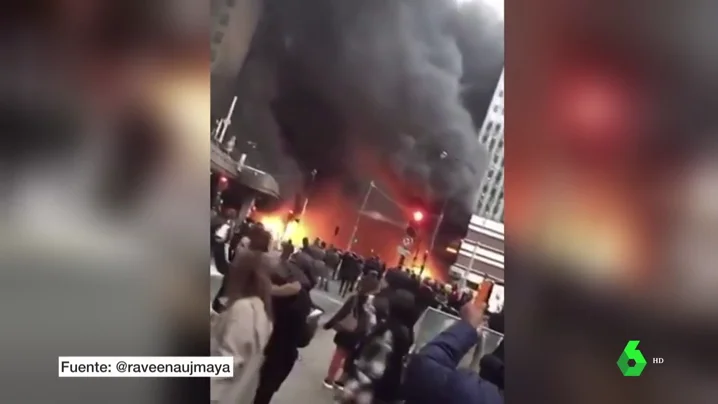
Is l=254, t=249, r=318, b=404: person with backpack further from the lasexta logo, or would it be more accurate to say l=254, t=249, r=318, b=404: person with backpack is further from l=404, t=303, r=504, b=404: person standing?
the lasexta logo

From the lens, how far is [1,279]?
99cm

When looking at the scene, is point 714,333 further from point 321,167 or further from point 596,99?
point 321,167

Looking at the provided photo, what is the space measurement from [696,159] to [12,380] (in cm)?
104

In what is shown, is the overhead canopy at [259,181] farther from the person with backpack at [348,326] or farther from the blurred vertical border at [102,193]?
the person with backpack at [348,326]

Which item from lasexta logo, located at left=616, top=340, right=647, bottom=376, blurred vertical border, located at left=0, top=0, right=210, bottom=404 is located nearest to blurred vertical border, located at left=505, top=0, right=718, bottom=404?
lasexta logo, located at left=616, top=340, right=647, bottom=376

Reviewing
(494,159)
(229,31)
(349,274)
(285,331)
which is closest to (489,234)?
(494,159)

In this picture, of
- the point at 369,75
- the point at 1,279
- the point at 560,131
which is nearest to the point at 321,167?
the point at 369,75

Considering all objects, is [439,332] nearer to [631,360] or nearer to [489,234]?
[489,234]

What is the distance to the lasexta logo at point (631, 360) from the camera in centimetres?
103

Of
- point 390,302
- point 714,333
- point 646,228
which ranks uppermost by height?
point 646,228

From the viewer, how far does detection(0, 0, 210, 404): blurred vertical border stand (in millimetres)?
992

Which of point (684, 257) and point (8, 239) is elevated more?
point (684, 257)

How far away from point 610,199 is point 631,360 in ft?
0.78

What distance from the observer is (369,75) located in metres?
1.02
